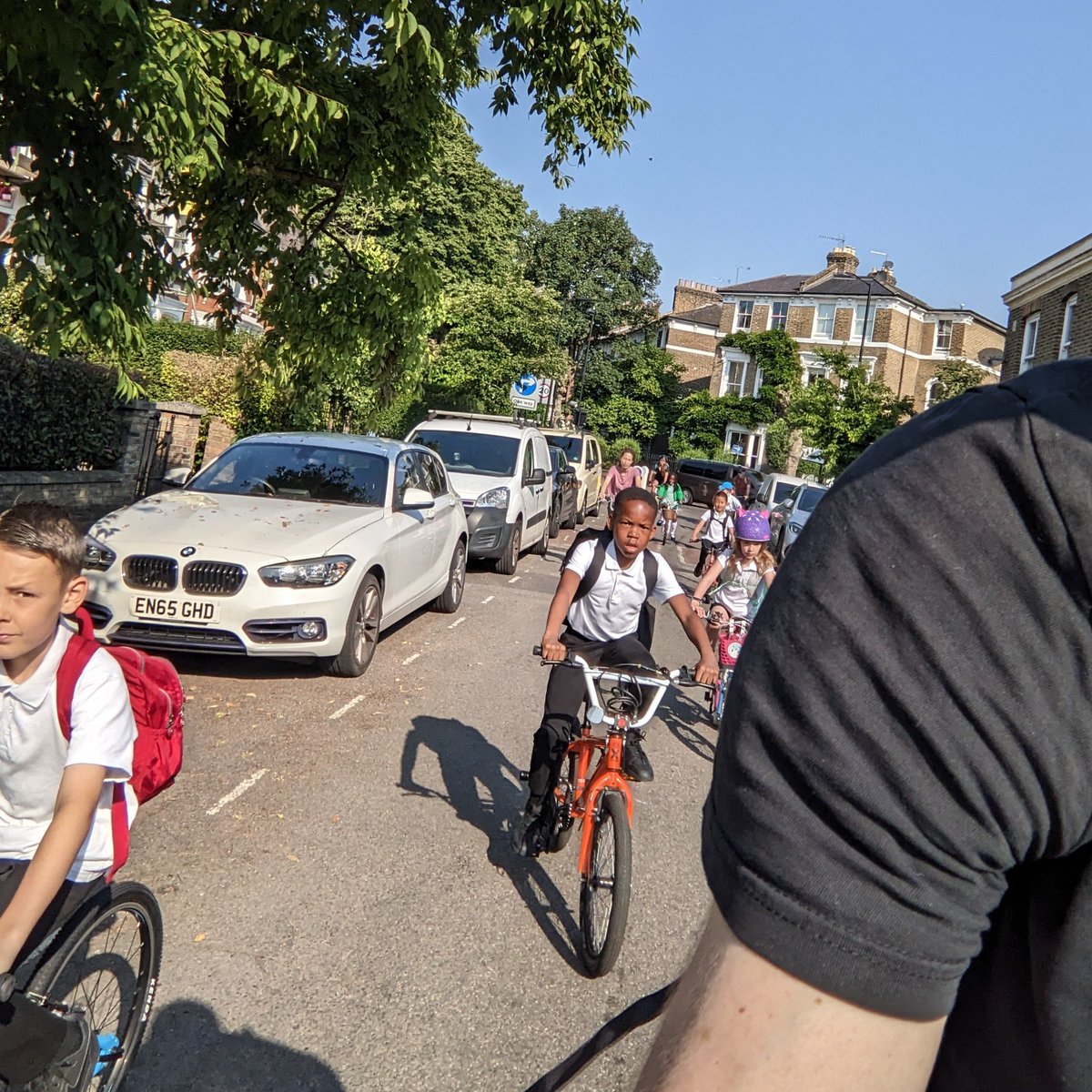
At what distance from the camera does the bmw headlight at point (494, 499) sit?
14.3 meters

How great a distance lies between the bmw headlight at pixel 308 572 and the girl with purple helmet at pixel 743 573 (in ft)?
9.14

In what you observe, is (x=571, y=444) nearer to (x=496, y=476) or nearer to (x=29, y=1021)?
(x=496, y=476)

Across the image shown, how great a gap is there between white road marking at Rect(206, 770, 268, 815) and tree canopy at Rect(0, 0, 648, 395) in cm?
261

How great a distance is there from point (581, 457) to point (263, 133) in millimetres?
18081

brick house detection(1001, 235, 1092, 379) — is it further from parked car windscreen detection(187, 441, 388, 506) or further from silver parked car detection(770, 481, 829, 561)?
parked car windscreen detection(187, 441, 388, 506)

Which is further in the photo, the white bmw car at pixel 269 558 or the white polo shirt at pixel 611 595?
the white bmw car at pixel 269 558

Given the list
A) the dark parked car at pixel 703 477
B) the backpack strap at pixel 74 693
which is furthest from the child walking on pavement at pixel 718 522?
the dark parked car at pixel 703 477

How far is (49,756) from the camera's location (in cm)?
261

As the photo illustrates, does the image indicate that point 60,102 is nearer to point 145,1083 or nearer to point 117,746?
point 117,746

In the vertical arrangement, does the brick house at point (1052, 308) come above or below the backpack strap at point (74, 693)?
above

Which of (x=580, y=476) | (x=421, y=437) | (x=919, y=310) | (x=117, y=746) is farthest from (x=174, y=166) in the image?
(x=919, y=310)

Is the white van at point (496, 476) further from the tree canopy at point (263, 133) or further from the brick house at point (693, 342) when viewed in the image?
the brick house at point (693, 342)

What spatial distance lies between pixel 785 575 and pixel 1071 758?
0.22 metres

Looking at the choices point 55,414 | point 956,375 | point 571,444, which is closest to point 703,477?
point 956,375
